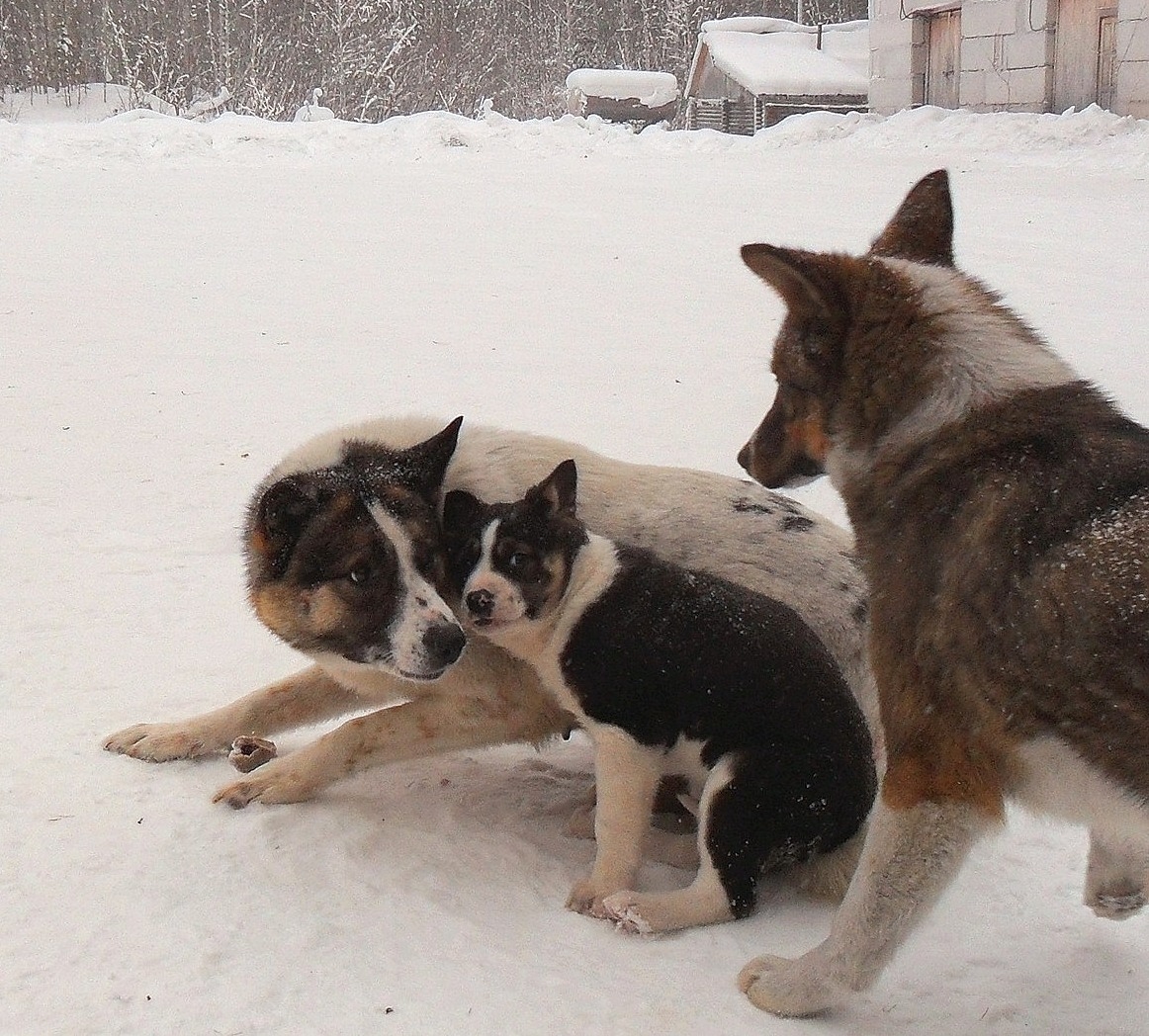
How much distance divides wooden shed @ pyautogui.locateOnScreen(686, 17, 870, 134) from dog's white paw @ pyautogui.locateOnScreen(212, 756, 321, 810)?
3208cm

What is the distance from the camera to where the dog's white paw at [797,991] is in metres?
3.21

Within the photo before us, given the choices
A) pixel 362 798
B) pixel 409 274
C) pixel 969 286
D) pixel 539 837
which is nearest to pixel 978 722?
pixel 969 286

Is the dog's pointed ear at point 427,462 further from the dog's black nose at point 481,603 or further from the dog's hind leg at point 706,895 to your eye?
the dog's hind leg at point 706,895

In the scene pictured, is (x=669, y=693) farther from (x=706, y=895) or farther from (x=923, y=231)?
(x=923, y=231)

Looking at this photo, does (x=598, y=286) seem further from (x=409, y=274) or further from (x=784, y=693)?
(x=784, y=693)

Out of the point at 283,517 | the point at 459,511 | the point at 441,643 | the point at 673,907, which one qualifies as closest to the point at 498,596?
the point at 441,643

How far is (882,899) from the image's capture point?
122 inches

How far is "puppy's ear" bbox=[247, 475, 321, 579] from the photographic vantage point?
4133 millimetres

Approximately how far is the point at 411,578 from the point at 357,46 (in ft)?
120

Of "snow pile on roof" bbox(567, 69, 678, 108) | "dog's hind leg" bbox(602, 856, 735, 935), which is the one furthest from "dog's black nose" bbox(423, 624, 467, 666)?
"snow pile on roof" bbox(567, 69, 678, 108)

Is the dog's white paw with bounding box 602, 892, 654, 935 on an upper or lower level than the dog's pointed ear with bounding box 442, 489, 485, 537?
lower

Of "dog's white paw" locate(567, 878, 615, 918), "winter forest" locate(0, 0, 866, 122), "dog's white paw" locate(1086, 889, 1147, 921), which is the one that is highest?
"winter forest" locate(0, 0, 866, 122)

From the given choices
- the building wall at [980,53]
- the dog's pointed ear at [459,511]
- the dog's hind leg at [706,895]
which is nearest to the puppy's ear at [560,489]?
the dog's pointed ear at [459,511]

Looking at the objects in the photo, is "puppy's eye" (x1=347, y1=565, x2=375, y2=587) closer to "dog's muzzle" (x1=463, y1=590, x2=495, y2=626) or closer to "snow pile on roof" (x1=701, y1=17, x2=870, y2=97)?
"dog's muzzle" (x1=463, y1=590, x2=495, y2=626)
